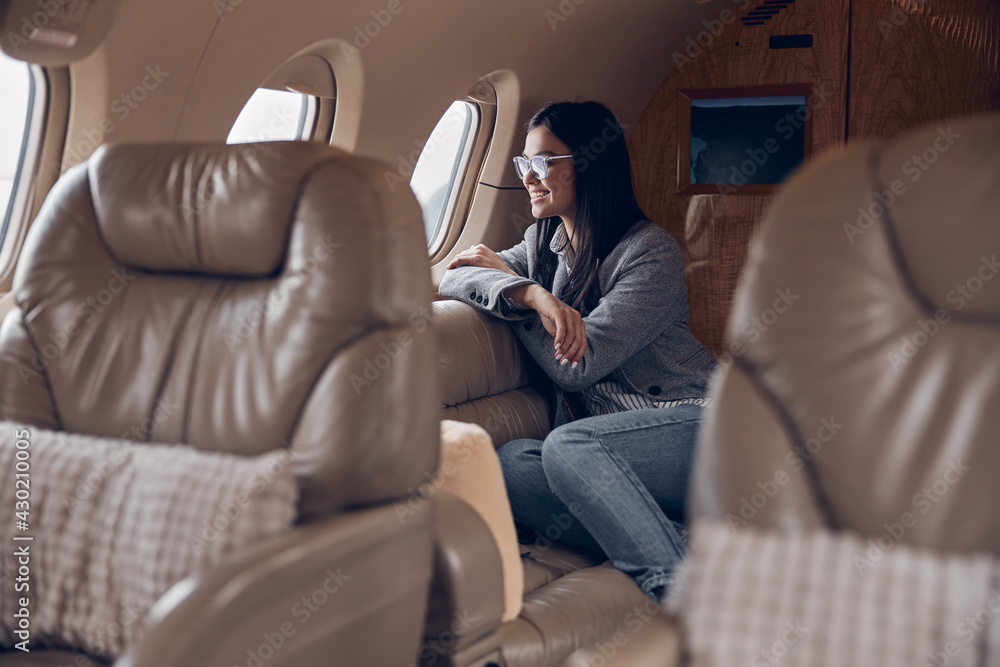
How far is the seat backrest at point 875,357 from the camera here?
105cm

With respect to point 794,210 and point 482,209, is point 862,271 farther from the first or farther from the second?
point 482,209

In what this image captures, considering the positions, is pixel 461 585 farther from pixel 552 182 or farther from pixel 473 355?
pixel 552 182

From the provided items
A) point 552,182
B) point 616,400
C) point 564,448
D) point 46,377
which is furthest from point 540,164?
point 46,377

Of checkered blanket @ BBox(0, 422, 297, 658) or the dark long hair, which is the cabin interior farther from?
the dark long hair

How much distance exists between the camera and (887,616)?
1038 millimetres

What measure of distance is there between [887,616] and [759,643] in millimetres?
159

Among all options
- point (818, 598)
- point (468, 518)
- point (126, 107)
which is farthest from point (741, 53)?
point (818, 598)

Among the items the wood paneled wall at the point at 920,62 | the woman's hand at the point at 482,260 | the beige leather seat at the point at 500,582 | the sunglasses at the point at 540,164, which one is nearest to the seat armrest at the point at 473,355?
the beige leather seat at the point at 500,582

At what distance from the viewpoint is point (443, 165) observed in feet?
13.4

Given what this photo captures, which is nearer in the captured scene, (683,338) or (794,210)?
(794,210)

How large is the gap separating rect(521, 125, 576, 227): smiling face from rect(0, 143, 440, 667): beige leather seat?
1.05 metres

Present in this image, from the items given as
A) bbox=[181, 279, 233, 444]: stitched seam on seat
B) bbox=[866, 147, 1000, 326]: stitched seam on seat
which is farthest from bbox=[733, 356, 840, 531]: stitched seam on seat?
bbox=[181, 279, 233, 444]: stitched seam on seat

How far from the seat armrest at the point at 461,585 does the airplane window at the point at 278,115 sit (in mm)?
1940

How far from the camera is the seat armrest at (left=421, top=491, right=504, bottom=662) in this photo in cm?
153
